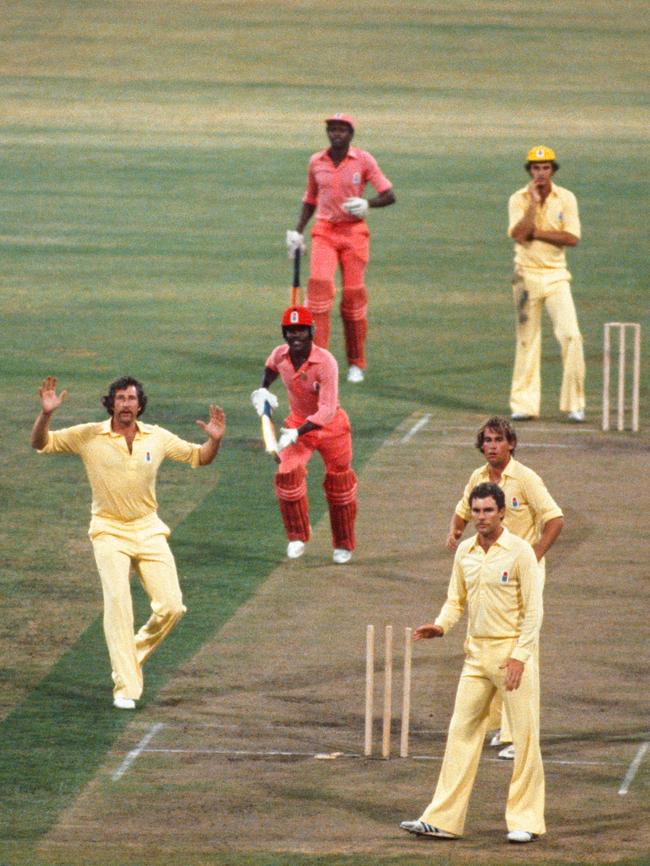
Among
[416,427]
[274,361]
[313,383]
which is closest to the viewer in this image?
[313,383]

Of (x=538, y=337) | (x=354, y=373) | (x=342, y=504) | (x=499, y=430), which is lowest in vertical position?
(x=354, y=373)

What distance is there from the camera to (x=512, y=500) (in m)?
13.4

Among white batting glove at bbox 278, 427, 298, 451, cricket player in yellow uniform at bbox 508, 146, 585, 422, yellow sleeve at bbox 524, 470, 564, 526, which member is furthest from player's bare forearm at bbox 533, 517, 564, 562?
cricket player in yellow uniform at bbox 508, 146, 585, 422

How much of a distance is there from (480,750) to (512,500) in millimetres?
1999

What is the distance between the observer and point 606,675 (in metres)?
14.6

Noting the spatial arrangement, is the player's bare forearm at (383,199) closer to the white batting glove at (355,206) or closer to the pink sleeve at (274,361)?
the white batting glove at (355,206)

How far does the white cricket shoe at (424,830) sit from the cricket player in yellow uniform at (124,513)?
8.49ft

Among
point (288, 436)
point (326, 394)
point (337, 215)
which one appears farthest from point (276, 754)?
point (337, 215)

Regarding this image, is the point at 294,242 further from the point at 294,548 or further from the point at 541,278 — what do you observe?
the point at 294,548

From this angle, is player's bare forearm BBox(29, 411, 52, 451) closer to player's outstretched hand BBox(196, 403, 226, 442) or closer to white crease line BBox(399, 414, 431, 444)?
player's outstretched hand BBox(196, 403, 226, 442)

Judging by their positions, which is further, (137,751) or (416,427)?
(416,427)

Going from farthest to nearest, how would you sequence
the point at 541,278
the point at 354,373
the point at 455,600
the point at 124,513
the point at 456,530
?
the point at 354,373 → the point at 541,278 → the point at 124,513 → the point at 456,530 → the point at 455,600

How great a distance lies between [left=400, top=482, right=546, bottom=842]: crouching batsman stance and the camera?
1172 centimetres

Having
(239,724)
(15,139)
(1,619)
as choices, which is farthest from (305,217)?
(15,139)
